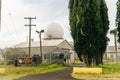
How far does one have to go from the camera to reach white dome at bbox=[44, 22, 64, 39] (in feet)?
258

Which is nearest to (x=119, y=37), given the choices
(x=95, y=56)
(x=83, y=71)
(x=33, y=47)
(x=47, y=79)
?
(x=95, y=56)

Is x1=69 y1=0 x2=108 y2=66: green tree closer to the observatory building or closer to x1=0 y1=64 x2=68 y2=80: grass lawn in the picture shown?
x1=0 y1=64 x2=68 y2=80: grass lawn

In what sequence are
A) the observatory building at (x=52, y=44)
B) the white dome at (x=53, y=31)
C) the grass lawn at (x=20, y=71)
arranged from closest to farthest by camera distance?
the grass lawn at (x=20, y=71)
the observatory building at (x=52, y=44)
the white dome at (x=53, y=31)

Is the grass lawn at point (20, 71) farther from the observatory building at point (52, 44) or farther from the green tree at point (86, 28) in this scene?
the observatory building at point (52, 44)

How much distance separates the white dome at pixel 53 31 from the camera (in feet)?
258

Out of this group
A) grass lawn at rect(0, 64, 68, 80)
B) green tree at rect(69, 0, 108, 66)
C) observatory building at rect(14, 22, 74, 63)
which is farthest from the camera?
observatory building at rect(14, 22, 74, 63)

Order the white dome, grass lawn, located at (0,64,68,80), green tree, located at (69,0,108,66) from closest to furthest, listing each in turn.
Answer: grass lawn, located at (0,64,68,80) < green tree, located at (69,0,108,66) < the white dome

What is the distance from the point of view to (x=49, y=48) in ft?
244

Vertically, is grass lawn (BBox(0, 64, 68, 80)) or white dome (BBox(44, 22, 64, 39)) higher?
white dome (BBox(44, 22, 64, 39))

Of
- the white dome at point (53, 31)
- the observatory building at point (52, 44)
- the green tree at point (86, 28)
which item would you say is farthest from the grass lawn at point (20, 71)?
the white dome at point (53, 31)

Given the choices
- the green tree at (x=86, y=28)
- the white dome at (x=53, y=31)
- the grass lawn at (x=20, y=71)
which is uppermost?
the white dome at (x=53, y=31)

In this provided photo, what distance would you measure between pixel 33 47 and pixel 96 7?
4175 cm

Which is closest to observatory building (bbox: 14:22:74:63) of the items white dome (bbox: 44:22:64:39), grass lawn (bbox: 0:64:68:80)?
white dome (bbox: 44:22:64:39)

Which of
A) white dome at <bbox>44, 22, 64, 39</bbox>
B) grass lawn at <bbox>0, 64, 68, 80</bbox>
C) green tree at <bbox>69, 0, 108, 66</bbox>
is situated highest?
white dome at <bbox>44, 22, 64, 39</bbox>
